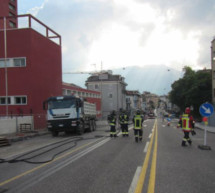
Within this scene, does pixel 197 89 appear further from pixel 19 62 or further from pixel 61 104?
pixel 61 104

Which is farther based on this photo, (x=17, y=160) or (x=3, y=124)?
(x=3, y=124)

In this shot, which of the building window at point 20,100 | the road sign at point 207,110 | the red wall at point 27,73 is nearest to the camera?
the road sign at point 207,110

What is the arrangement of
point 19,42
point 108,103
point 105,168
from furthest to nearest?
point 108,103
point 19,42
point 105,168

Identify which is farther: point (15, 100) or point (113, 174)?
point (15, 100)

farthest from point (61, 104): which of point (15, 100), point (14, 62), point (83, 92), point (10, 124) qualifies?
point (83, 92)

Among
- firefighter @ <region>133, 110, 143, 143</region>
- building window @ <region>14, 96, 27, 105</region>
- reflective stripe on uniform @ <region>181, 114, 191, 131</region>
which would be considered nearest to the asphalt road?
reflective stripe on uniform @ <region>181, 114, 191, 131</region>

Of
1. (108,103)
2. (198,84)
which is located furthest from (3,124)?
(108,103)

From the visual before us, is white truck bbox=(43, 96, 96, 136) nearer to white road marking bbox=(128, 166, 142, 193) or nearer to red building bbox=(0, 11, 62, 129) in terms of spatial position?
red building bbox=(0, 11, 62, 129)

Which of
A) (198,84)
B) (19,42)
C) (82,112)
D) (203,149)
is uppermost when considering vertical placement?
(19,42)

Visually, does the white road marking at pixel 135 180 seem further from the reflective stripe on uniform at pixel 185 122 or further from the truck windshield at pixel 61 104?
the truck windshield at pixel 61 104

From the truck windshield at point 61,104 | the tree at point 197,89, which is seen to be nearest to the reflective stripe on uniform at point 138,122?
the truck windshield at point 61,104

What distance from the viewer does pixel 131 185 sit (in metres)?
5.14

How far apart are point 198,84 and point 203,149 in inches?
1591

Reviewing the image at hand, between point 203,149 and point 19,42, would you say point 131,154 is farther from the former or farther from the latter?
point 19,42
